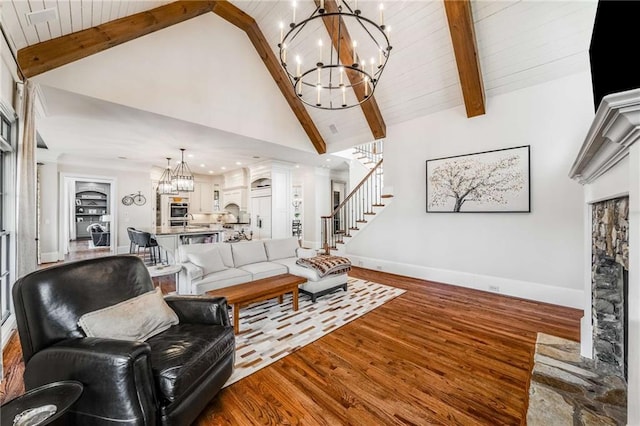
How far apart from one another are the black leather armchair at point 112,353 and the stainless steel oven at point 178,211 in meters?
8.52

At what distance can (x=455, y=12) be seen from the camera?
325 centimetres

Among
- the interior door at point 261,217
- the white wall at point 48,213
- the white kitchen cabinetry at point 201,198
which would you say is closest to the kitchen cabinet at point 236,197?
the white kitchen cabinetry at point 201,198

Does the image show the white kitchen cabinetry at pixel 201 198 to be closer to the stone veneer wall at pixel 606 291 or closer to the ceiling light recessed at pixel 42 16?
the ceiling light recessed at pixel 42 16

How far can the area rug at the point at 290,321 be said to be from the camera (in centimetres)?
240

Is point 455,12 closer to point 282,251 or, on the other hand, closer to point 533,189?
point 533,189

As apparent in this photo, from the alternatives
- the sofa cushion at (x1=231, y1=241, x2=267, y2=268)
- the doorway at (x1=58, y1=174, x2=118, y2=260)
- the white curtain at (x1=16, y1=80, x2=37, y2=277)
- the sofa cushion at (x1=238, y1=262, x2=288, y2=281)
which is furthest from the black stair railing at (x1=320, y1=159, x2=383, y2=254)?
the doorway at (x1=58, y1=174, x2=118, y2=260)

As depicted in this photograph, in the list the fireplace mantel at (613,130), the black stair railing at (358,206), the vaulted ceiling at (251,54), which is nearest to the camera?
the fireplace mantel at (613,130)

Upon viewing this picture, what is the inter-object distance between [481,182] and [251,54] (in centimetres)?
497

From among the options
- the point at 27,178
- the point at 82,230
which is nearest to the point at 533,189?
the point at 27,178

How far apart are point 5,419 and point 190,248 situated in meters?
2.62

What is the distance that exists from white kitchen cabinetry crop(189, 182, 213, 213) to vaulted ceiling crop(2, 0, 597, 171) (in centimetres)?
598

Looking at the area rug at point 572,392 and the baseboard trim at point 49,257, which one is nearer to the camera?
the area rug at point 572,392

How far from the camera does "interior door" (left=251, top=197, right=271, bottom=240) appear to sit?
27.2 feet

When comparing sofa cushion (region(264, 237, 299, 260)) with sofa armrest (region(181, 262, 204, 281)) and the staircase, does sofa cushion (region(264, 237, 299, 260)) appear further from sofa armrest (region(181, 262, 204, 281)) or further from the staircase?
the staircase
